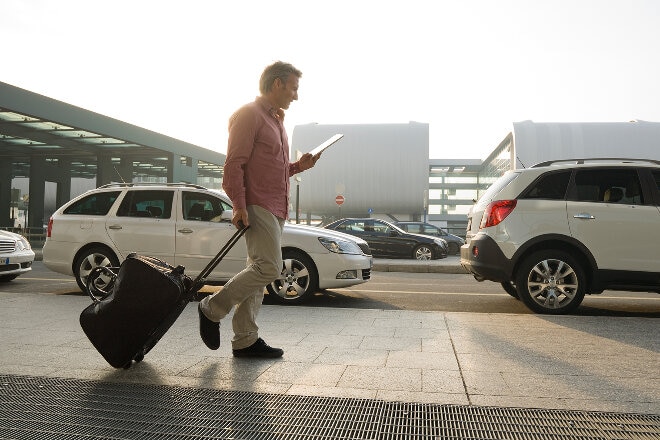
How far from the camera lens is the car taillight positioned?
6438mm

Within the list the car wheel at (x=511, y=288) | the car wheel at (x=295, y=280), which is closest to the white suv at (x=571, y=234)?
the car wheel at (x=511, y=288)

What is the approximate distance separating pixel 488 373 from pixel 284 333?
1.82m

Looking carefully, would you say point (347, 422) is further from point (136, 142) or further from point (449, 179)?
point (449, 179)

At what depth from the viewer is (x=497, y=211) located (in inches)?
256

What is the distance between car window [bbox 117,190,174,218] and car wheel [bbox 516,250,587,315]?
453 cm

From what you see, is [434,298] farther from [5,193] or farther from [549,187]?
[5,193]

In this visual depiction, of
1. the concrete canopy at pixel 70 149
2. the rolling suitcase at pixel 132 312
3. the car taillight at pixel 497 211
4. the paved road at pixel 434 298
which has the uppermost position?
the concrete canopy at pixel 70 149

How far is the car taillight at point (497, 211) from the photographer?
6.44m

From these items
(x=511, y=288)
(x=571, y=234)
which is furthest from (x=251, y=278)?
(x=511, y=288)

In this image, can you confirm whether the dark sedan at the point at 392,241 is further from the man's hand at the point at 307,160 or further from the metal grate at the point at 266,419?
the metal grate at the point at 266,419

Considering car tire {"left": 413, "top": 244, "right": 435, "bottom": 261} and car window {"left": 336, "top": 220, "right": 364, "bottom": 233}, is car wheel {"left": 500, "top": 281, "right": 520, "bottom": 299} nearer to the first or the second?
car tire {"left": 413, "top": 244, "right": 435, "bottom": 261}

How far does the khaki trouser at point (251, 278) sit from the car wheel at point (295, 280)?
3.22 m

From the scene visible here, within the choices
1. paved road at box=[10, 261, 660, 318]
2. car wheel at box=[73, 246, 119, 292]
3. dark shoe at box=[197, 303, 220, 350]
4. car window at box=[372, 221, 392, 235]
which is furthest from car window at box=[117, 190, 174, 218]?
car window at box=[372, 221, 392, 235]

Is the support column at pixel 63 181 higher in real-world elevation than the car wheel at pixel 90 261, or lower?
higher
